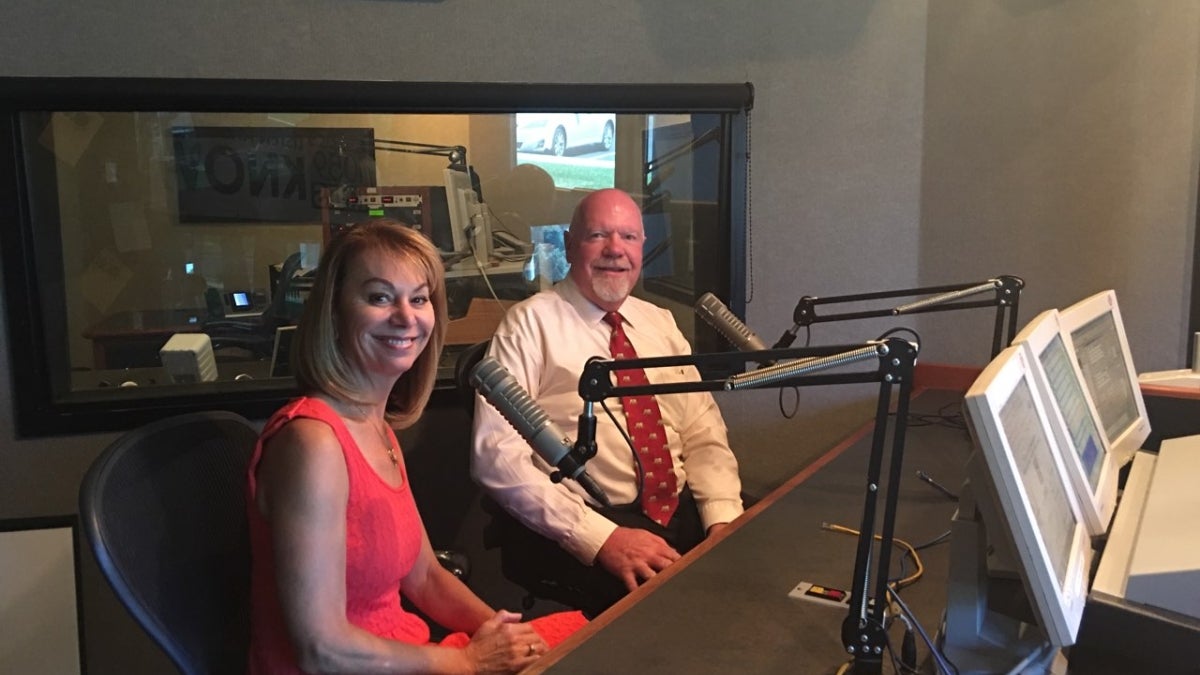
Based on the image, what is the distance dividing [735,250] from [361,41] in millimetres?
→ 1122

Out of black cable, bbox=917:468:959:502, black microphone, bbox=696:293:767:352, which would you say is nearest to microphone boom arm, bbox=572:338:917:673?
black microphone, bbox=696:293:767:352

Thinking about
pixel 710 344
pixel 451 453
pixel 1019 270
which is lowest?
pixel 451 453

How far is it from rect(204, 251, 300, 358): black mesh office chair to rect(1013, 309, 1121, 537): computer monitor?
173 centimetres

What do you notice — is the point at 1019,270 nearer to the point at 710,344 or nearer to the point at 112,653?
the point at 710,344

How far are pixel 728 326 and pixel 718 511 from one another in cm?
64

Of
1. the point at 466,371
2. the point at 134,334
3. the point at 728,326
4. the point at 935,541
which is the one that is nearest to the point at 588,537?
the point at 466,371

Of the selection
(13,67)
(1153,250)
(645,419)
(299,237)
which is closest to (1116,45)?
(1153,250)

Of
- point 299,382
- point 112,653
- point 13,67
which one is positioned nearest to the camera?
point 299,382

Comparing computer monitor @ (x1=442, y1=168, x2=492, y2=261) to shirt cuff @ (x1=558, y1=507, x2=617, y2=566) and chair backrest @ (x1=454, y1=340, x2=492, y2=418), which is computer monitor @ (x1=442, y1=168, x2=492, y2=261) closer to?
chair backrest @ (x1=454, y1=340, x2=492, y2=418)

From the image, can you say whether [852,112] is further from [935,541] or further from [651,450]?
[935,541]

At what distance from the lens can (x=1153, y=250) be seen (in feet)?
7.98

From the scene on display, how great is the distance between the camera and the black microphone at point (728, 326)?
61.7 inches

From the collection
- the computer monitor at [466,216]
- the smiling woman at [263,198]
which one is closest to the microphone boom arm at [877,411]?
→ the smiling woman at [263,198]

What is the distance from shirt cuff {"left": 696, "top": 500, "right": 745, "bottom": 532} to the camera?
2109mm
